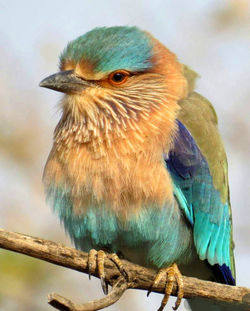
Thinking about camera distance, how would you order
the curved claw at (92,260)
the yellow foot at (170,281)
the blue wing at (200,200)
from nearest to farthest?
the curved claw at (92,260) → the yellow foot at (170,281) → the blue wing at (200,200)

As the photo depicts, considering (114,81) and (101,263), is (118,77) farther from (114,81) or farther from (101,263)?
(101,263)

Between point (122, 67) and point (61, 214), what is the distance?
4.13 ft

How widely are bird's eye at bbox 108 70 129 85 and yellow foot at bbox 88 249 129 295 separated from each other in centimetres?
138

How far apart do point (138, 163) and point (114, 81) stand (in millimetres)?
805

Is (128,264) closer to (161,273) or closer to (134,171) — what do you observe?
(161,273)

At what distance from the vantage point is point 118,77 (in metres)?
6.17

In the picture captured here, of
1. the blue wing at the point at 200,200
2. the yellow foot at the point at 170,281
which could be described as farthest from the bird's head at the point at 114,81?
the yellow foot at the point at 170,281

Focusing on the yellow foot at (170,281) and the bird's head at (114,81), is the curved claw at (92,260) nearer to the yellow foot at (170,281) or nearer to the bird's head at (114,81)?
the yellow foot at (170,281)

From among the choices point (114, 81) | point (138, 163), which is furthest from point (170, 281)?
point (114, 81)

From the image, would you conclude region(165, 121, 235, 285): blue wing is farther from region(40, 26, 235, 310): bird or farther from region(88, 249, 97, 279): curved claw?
region(88, 249, 97, 279): curved claw

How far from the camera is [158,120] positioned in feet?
19.8

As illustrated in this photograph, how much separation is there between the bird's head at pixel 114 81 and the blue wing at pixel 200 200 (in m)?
0.34

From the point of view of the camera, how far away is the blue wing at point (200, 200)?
5.84m

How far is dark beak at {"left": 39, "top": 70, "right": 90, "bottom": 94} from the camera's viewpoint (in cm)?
600
